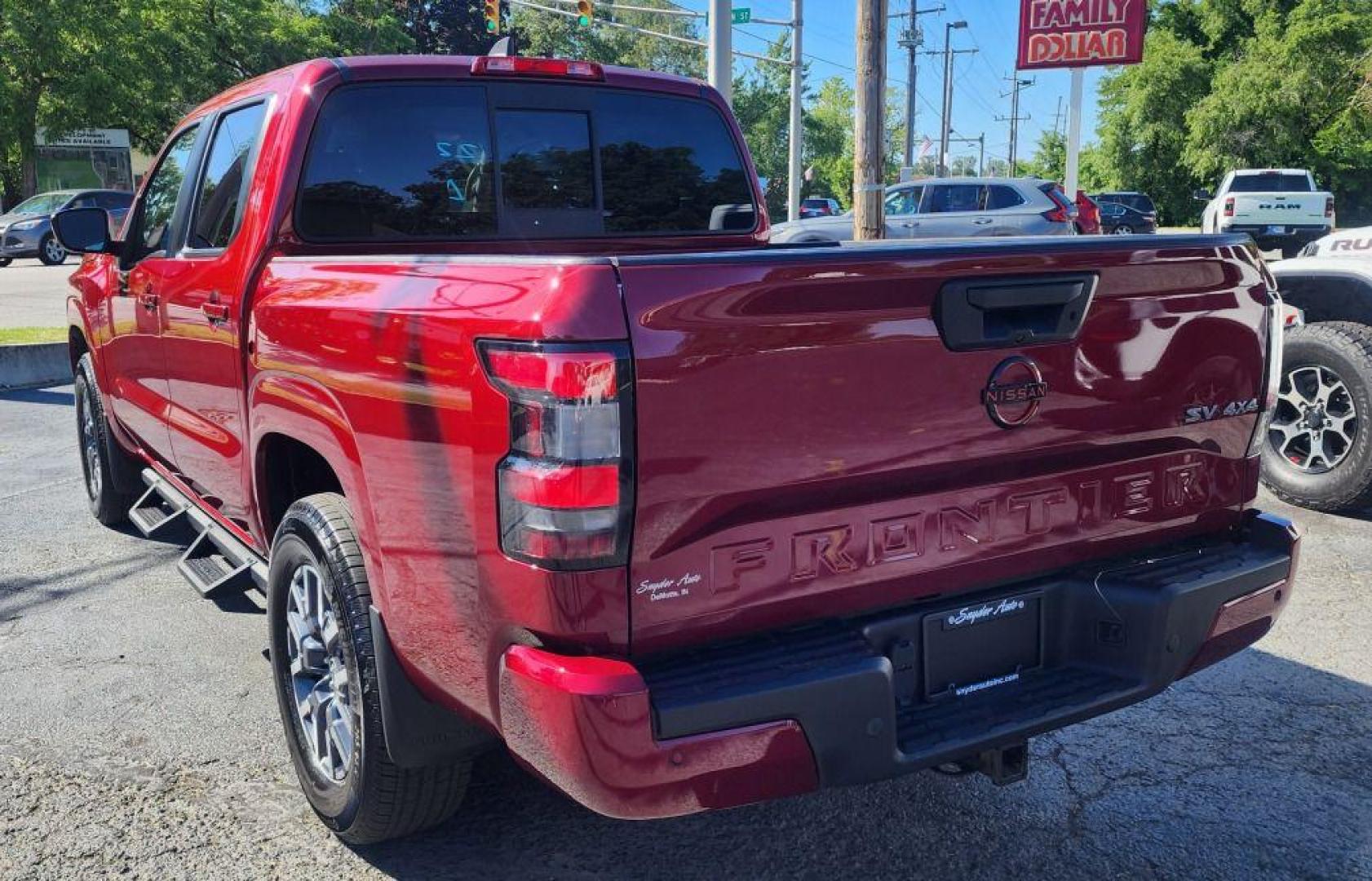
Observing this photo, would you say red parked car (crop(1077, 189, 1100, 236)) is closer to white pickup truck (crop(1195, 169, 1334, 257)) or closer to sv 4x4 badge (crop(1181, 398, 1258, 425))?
white pickup truck (crop(1195, 169, 1334, 257))

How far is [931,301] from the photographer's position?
2.38 metres

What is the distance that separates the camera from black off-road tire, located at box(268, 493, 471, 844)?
104 inches

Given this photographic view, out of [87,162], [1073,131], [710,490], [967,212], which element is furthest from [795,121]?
[87,162]

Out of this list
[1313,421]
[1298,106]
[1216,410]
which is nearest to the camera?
[1216,410]

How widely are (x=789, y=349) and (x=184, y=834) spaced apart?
2.09 m

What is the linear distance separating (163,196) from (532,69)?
5.78 ft

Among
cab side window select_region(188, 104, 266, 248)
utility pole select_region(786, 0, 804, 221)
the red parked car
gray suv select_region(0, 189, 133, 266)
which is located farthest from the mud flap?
gray suv select_region(0, 189, 133, 266)

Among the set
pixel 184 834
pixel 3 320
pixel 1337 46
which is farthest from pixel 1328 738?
pixel 1337 46

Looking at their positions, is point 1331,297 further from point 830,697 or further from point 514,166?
point 830,697

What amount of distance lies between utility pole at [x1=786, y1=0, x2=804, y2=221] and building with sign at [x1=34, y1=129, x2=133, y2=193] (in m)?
25.2

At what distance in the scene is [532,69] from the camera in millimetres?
3885

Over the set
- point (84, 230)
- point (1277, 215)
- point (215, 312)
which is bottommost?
point (1277, 215)

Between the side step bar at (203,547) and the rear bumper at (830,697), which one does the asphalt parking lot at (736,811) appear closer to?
the side step bar at (203,547)

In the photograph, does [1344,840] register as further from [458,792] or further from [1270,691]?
[458,792]
